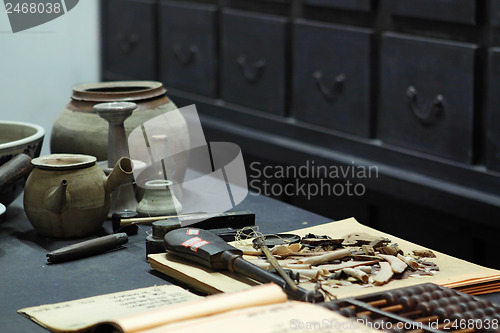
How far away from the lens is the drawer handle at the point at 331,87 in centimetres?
276

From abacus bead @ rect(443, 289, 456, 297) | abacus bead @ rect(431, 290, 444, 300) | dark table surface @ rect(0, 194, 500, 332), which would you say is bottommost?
dark table surface @ rect(0, 194, 500, 332)

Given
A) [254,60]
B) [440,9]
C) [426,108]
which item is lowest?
[426,108]

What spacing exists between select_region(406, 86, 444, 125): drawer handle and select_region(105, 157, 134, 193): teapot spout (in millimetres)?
1226

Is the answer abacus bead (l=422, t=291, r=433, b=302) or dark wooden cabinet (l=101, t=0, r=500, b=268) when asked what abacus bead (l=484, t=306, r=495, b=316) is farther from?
dark wooden cabinet (l=101, t=0, r=500, b=268)

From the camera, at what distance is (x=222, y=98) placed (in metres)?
3.32

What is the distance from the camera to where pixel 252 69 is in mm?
3143

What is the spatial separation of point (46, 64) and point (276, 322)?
2.58m

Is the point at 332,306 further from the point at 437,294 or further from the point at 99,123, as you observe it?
the point at 99,123

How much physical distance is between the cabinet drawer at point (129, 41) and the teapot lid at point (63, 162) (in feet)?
7.25

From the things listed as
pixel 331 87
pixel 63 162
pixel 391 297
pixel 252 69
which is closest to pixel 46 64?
pixel 252 69

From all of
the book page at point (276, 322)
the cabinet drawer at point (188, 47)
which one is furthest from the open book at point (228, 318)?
the cabinet drawer at point (188, 47)

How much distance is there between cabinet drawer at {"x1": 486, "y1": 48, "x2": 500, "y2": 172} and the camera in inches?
87.4

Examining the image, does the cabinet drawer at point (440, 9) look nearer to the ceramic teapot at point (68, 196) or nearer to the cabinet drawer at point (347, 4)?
the cabinet drawer at point (347, 4)

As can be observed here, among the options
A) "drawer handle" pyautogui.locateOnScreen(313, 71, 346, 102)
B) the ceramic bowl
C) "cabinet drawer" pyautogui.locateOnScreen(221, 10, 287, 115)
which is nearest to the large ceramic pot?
the ceramic bowl
